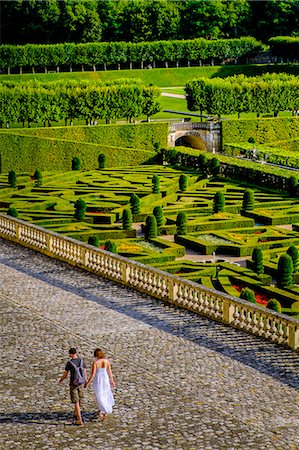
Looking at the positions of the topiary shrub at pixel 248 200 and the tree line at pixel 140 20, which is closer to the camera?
the topiary shrub at pixel 248 200

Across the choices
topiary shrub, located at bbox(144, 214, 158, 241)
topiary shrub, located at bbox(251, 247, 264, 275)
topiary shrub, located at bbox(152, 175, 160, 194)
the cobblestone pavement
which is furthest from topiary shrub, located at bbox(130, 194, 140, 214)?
the cobblestone pavement

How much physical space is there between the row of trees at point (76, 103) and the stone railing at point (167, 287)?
37838mm

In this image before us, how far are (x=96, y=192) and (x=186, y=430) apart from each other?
38323mm

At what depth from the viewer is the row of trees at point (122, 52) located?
119750 millimetres

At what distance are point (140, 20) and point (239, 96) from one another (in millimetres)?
48101

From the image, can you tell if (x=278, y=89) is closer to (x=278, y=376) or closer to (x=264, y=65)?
(x=264, y=65)

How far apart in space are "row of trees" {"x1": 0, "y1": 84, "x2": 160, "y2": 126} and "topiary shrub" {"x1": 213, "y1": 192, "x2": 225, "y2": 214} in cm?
2951

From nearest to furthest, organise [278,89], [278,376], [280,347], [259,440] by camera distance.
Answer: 1. [259,440]
2. [278,376]
3. [280,347]
4. [278,89]

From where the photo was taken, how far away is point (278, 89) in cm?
8988

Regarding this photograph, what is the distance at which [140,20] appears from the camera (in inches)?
5266

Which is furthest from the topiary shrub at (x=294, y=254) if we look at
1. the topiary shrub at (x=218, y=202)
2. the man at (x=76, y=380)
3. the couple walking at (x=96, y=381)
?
the man at (x=76, y=380)

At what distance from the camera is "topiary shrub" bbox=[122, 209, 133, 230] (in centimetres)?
4944

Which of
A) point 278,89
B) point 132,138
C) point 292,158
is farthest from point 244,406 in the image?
point 278,89

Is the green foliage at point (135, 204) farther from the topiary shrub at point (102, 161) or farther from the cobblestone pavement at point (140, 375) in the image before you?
the topiary shrub at point (102, 161)
